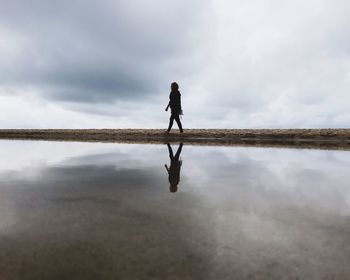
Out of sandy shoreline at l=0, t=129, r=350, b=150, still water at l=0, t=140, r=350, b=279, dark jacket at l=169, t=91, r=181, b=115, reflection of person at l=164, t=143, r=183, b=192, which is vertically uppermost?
dark jacket at l=169, t=91, r=181, b=115

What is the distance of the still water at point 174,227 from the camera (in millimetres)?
2602

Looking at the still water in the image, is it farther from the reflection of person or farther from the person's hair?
the person's hair

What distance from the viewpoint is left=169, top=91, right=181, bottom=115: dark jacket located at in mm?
18031

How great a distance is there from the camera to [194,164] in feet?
29.5

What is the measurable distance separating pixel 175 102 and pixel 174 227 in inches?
583

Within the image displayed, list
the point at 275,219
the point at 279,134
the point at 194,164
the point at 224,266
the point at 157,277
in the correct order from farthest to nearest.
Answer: the point at 279,134
the point at 194,164
the point at 275,219
the point at 224,266
the point at 157,277

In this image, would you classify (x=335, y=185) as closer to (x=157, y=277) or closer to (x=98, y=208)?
(x=98, y=208)

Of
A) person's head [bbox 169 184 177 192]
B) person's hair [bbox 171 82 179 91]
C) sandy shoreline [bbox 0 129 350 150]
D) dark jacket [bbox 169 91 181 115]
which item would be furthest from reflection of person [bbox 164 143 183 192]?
person's hair [bbox 171 82 179 91]

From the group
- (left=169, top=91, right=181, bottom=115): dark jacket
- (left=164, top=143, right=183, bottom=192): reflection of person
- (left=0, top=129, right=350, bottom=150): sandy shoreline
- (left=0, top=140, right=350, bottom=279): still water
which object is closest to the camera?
(left=0, top=140, right=350, bottom=279): still water

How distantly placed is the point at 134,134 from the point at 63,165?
13.1 m

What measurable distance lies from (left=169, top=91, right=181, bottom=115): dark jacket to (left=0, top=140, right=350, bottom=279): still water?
36.8 ft

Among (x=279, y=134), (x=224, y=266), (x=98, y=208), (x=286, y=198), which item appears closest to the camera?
(x=224, y=266)

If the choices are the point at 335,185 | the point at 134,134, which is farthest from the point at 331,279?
the point at 134,134

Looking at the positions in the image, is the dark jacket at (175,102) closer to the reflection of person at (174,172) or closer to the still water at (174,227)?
the reflection of person at (174,172)
